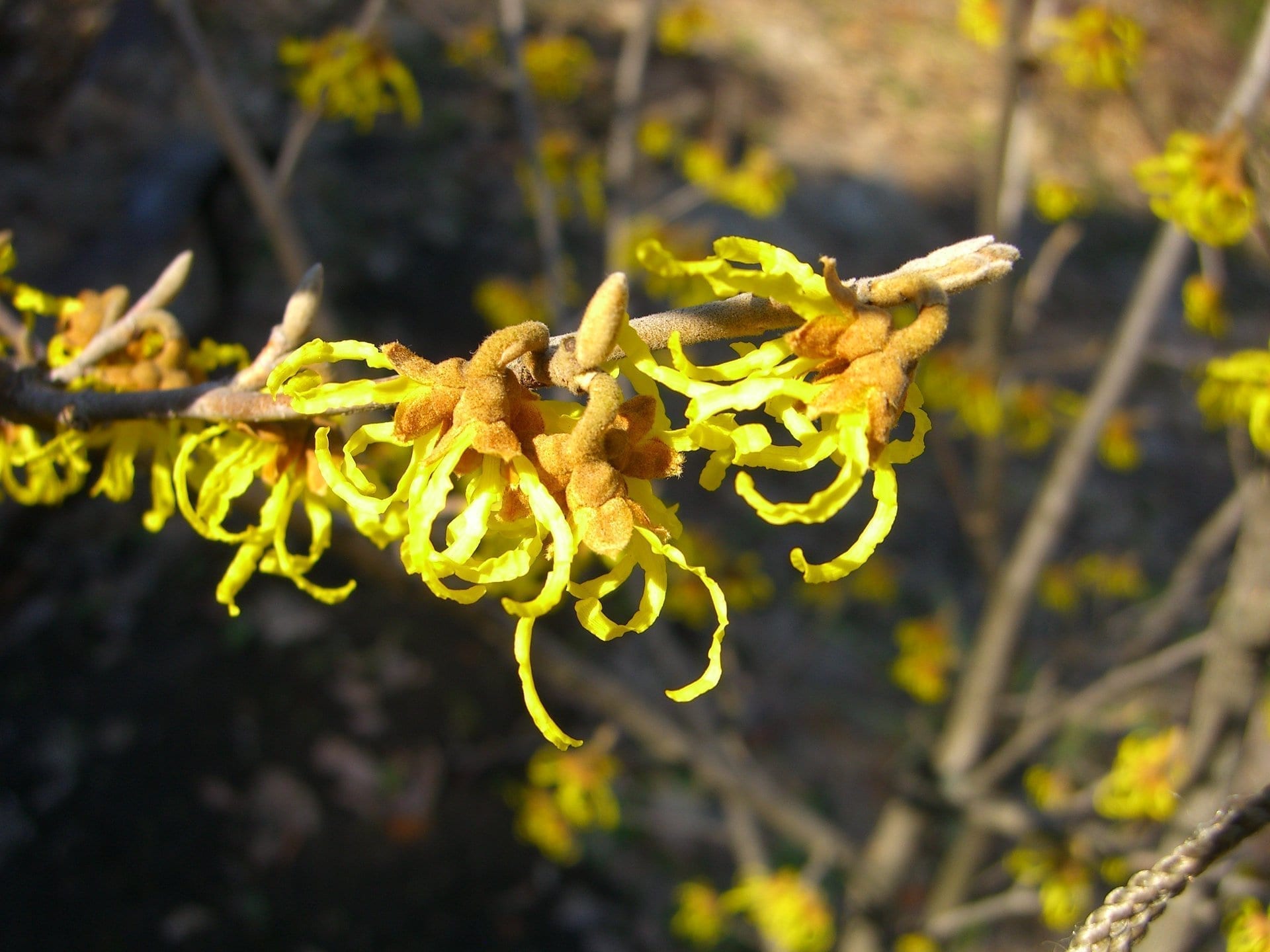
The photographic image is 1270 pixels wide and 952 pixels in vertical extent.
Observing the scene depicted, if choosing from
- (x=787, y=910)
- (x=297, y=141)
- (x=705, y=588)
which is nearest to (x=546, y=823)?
(x=787, y=910)

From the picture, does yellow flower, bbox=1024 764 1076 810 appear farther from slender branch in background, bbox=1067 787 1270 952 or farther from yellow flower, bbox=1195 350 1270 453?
slender branch in background, bbox=1067 787 1270 952

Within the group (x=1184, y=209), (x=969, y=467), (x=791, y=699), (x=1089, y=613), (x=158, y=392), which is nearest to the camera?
(x=158, y=392)

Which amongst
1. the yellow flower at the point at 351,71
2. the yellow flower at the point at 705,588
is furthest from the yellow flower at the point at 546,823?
the yellow flower at the point at 351,71

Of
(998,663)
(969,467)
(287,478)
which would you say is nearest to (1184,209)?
(998,663)

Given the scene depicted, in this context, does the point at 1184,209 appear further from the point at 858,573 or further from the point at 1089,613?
the point at 1089,613

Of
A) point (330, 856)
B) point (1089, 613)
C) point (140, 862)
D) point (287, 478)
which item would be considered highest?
point (287, 478)

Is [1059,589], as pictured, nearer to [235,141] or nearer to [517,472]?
[235,141]

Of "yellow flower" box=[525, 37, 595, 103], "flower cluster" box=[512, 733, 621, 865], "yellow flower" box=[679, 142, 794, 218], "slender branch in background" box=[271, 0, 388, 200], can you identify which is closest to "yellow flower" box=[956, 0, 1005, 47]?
"yellow flower" box=[679, 142, 794, 218]
